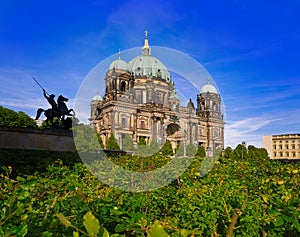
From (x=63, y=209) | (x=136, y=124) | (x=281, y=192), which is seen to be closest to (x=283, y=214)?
(x=281, y=192)

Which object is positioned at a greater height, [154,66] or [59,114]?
[154,66]

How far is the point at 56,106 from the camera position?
17812mm

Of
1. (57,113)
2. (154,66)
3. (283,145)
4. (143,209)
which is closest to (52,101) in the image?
(57,113)

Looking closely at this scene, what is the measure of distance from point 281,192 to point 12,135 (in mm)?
13424

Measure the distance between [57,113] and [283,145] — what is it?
10024 cm

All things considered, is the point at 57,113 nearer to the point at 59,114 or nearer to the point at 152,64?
the point at 59,114

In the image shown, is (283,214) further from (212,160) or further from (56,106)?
(56,106)

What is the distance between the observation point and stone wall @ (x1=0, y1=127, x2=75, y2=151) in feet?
46.1

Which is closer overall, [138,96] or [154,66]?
[154,66]

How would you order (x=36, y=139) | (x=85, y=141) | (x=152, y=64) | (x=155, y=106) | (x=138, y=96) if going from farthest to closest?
1. (x=155, y=106)
2. (x=138, y=96)
3. (x=36, y=139)
4. (x=152, y=64)
5. (x=85, y=141)

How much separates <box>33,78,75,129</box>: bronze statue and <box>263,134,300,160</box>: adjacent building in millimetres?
95867

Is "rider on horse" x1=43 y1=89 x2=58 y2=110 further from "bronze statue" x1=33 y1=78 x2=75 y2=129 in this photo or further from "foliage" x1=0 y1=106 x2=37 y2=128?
"foliage" x1=0 y1=106 x2=37 y2=128

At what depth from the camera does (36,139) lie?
48.7 feet

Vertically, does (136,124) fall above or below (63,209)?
above
